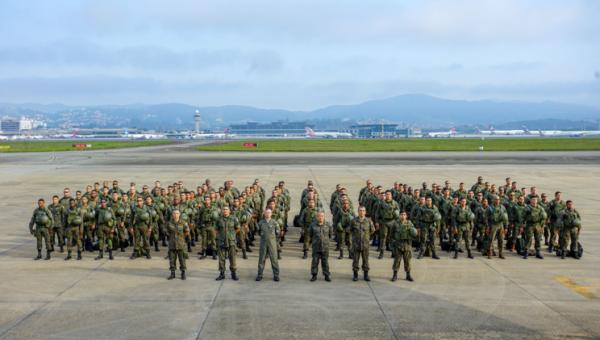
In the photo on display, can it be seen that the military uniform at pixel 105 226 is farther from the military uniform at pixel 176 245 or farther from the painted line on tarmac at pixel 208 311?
the painted line on tarmac at pixel 208 311

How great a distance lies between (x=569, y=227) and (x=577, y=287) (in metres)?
3.41

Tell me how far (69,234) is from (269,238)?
6672mm

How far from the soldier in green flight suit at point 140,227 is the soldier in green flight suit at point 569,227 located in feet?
41.7

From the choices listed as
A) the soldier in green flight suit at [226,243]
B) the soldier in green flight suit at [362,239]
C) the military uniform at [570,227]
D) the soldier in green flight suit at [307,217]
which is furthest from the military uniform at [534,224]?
the soldier in green flight suit at [226,243]

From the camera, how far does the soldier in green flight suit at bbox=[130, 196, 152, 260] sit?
15.0 m

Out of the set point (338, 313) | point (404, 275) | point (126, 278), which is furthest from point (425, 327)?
point (126, 278)

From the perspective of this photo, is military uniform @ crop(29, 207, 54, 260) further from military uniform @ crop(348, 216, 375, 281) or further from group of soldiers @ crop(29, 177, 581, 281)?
military uniform @ crop(348, 216, 375, 281)

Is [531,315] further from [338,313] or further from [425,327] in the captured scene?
[338,313]

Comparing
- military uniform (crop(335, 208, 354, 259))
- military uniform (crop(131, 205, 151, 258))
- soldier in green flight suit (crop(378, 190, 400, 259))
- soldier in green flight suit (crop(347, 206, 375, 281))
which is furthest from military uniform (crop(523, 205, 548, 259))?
military uniform (crop(131, 205, 151, 258))

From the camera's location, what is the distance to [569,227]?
49.3 feet

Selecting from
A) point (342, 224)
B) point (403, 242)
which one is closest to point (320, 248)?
point (403, 242)

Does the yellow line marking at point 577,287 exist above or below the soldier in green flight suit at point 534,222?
below

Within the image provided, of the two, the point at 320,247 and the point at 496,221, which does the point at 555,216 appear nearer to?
the point at 496,221

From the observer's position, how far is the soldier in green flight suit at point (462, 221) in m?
15.1
